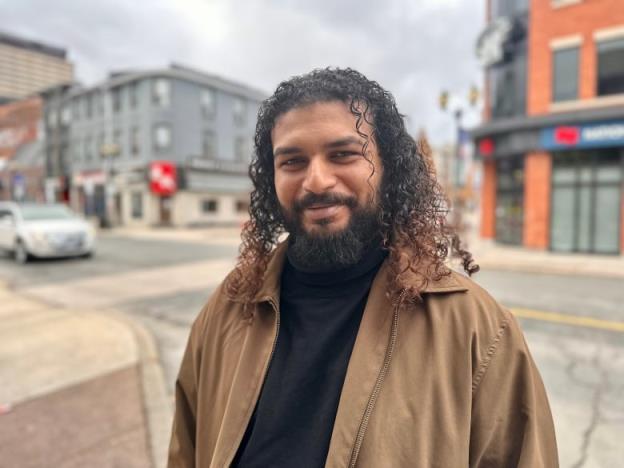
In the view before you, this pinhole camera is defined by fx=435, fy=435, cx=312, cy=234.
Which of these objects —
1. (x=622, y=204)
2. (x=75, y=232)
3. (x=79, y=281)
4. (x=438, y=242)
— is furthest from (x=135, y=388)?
(x=622, y=204)

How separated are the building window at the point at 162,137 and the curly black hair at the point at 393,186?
106 ft

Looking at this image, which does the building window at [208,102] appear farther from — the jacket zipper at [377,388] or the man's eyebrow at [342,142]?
the jacket zipper at [377,388]

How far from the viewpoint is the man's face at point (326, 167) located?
1.48 metres

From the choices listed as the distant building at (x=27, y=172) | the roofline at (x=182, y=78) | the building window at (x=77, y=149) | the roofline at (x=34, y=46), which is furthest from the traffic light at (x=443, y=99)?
the roofline at (x=34, y=46)

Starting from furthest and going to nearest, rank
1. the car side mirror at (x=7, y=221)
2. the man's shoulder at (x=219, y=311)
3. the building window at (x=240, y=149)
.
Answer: the building window at (x=240, y=149) < the car side mirror at (x=7, y=221) < the man's shoulder at (x=219, y=311)

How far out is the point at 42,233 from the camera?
12.6 m

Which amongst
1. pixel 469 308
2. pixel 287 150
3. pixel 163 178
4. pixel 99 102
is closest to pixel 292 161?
pixel 287 150

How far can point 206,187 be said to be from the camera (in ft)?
109

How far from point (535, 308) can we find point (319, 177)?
6943 millimetres

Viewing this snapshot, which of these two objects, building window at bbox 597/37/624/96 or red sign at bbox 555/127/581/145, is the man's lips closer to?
red sign at bbox 555/127/581/145

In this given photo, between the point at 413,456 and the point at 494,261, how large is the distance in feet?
42.2

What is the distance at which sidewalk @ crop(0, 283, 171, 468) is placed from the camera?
307 cm

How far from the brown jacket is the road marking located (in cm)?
579

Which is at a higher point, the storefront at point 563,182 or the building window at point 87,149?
the building window at point 87,149
